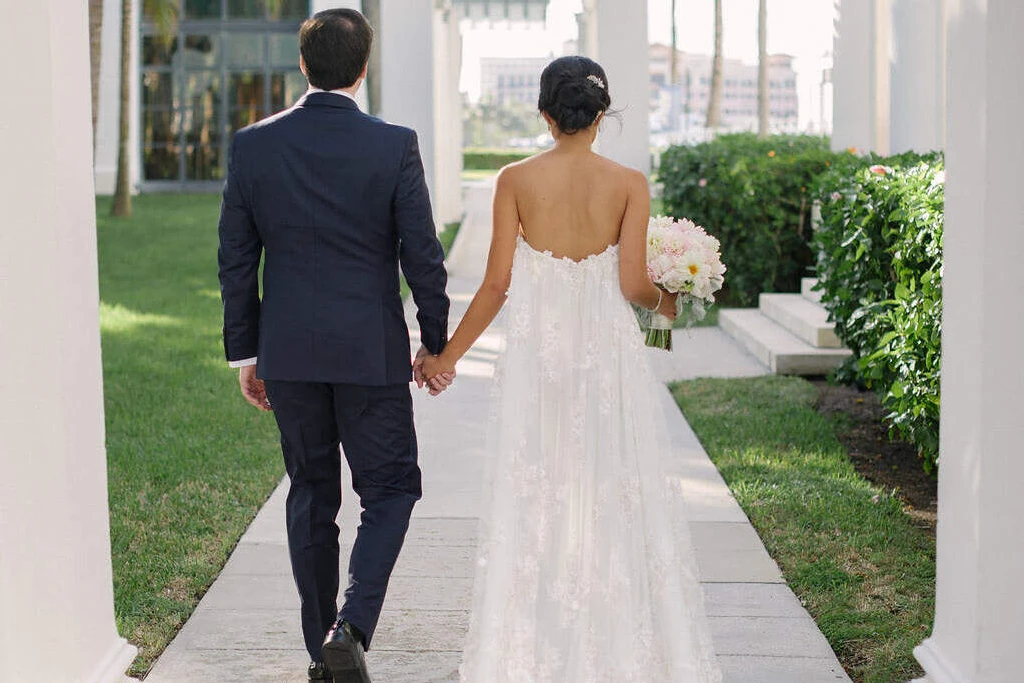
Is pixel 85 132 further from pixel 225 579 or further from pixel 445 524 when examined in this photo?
pixel 445 524

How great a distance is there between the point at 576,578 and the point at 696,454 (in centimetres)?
365

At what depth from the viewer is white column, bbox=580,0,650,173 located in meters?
14.5

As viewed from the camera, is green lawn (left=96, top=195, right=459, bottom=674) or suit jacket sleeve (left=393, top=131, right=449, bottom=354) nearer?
suit jacket sleeve (left=393, top=131, right=449, bottom=354)

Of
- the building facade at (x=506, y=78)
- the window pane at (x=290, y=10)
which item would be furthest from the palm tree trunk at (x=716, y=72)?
the building facade at (x=506, y=78)

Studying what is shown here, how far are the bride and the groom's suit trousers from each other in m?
0.27

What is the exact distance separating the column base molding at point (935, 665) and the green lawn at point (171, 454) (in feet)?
8.12

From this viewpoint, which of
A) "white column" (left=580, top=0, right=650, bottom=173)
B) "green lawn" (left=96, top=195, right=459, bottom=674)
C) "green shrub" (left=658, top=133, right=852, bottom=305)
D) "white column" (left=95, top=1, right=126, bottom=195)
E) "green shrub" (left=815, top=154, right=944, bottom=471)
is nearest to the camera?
"green lawn" (left=96, top=195, right=459, bottom=674)

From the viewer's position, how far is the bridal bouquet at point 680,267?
3.97 meters

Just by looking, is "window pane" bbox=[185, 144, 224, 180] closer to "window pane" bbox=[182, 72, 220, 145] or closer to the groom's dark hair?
"window pane" bbox=[182, 72, 220, 145]

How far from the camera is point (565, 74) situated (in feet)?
12.3

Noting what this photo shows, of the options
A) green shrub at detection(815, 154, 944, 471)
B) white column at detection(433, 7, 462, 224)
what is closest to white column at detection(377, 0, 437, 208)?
white column at detection(433, 7, 462, 224)

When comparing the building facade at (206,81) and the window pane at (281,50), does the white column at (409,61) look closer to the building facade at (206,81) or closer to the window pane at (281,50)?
the building facade at (206,81)

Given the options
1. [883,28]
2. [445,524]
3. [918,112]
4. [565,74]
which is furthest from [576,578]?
[883,28]

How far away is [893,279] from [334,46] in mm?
4571
